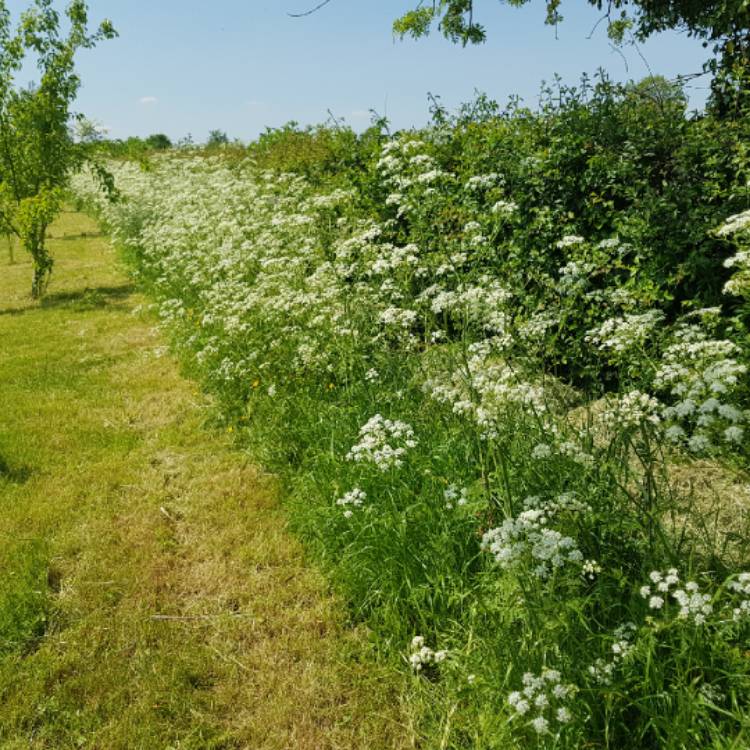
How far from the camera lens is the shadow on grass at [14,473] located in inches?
191

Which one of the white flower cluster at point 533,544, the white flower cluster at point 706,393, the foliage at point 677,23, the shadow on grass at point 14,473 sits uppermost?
the foliage at point 677,23

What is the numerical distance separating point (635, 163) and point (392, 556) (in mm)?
3223

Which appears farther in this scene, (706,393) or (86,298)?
(86,298)

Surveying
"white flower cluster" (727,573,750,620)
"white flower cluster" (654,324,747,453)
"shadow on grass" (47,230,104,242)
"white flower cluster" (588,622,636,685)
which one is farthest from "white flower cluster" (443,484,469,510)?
"shadow on grass" (47,230,104,242)

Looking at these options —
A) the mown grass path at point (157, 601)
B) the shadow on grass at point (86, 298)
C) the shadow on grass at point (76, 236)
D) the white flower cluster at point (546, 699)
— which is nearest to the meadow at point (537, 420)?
the white flower cluster at point (546, 699)

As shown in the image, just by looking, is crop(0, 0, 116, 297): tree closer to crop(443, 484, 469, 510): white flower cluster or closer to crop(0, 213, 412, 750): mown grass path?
crop(0, 213, 412, 750): mown grass path

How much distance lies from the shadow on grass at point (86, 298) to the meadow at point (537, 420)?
4190 millimetres

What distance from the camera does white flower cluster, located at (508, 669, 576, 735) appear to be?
2014 millimetres

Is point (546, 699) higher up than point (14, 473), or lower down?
higher up

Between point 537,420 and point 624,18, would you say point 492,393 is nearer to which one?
point 537,420

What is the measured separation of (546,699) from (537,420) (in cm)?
A: 129

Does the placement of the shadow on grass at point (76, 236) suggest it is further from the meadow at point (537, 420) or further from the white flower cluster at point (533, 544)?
the white flower cluster at point (533, 544)


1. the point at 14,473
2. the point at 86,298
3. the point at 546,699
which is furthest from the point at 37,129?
the point at 546,699

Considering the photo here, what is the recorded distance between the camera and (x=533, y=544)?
244cm
